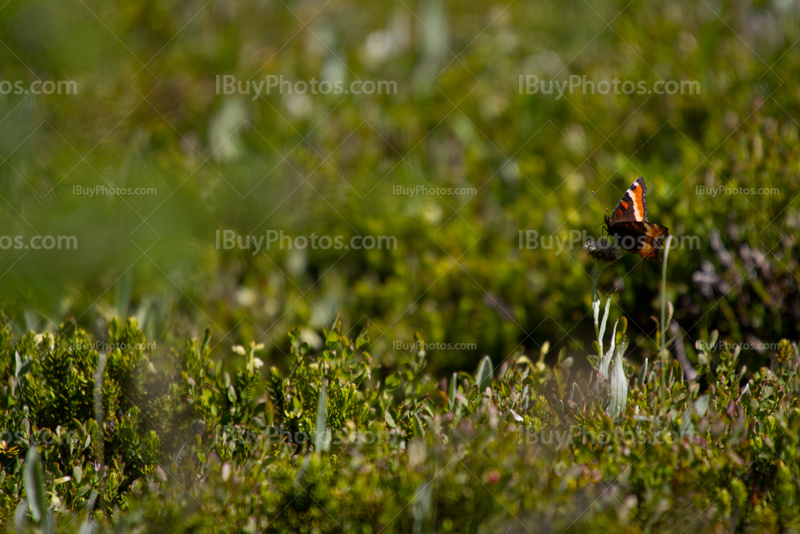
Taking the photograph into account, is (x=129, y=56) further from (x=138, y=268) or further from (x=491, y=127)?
(x=491, y=127)

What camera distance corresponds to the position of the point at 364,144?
191 inches

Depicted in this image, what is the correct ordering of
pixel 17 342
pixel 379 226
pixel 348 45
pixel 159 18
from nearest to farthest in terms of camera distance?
pixel 17 342 < pixel 379 226 < pixel 159 18 < pixel 348 45

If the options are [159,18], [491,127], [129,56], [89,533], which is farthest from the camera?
[159,18]

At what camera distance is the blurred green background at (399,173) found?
309 cm

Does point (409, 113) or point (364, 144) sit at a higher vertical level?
point (409, 113)

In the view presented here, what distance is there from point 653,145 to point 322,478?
12.2 ft

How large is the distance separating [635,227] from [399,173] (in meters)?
2.73

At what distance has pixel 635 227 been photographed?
1.97 m

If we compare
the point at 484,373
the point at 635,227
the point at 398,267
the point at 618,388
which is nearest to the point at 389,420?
the point at 484,373

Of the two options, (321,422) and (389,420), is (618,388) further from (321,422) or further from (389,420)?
(321,422)

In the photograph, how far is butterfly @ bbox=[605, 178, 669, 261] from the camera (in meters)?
1.98

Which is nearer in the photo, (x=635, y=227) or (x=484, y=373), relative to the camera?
(x=635, y=227)

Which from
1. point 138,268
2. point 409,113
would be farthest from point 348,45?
point 138,268

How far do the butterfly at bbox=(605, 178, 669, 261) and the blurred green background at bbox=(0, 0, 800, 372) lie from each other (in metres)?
0.73
